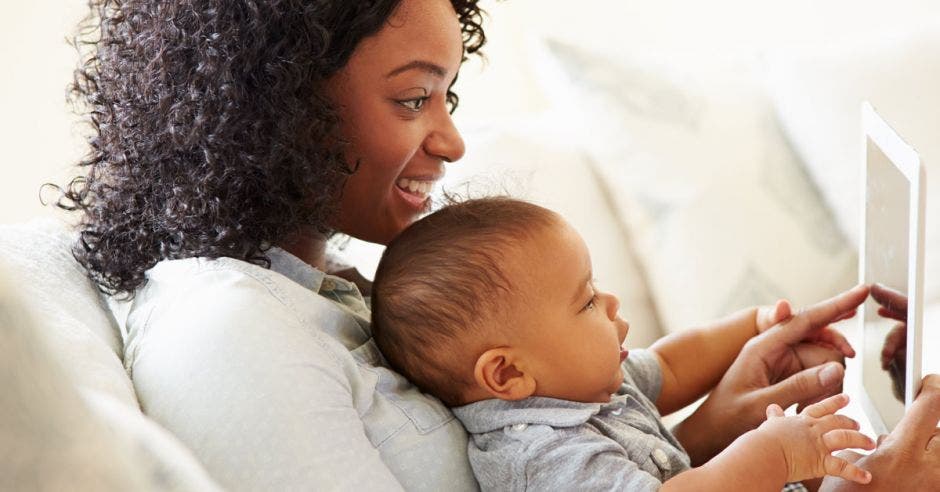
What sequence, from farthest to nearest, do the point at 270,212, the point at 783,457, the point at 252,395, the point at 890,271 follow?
the point at 890,271
the point at 270,212
the point at 783,457
the point at 252,395

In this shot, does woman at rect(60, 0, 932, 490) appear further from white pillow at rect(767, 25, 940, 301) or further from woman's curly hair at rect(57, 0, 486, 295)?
white pillow at rect(767, 25, 940, 301)

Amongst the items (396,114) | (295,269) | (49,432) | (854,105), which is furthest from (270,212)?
(854,105)

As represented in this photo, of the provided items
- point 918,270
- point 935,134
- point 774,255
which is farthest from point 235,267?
point 935,134

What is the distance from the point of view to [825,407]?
1116 millimetres

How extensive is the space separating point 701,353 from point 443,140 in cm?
46

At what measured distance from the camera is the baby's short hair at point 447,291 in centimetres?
113

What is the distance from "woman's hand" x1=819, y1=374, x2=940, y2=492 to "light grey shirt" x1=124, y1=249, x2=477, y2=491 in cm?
41

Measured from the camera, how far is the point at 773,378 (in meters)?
1.44

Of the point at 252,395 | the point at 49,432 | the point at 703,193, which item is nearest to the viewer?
the point at 49,432

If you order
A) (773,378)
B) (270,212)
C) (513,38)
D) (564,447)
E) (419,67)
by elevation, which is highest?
(419,67)

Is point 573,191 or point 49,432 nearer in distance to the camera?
point 49,432

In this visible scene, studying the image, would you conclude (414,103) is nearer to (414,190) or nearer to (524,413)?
(414,190)

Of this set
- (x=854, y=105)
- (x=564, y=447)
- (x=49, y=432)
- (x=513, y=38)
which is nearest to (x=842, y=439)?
(x=564, y=447)

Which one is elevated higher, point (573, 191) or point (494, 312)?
point (494, 312)
